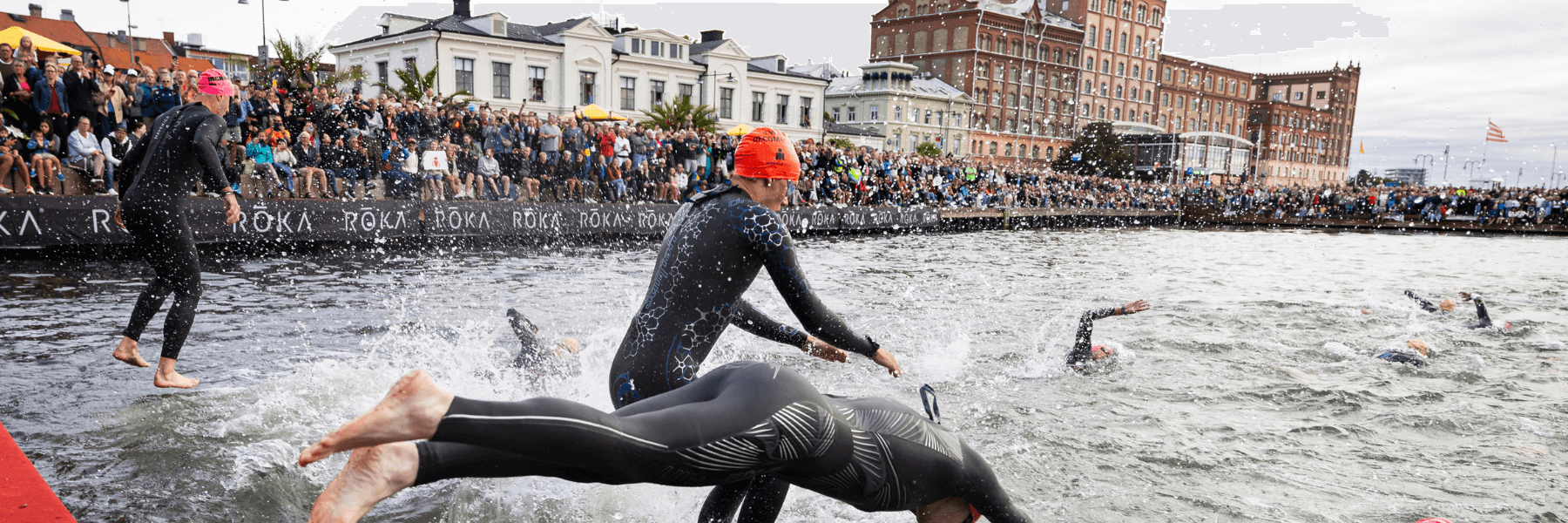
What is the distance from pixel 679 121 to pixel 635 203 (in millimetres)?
28068

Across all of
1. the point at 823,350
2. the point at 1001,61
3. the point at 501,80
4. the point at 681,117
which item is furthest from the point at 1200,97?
the point at 823,350

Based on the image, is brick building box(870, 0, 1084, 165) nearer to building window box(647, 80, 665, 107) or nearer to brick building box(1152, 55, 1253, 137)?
brick building box(1152, 55, 1253, 137)

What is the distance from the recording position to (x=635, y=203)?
19.6 meters

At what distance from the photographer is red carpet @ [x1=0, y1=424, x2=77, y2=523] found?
279 cm

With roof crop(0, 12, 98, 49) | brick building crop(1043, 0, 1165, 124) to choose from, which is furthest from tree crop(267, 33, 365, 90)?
brick building crop(1043, 0, 1165, 124)

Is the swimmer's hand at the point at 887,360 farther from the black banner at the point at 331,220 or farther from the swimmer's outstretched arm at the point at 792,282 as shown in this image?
the black banner at the point at 331,220

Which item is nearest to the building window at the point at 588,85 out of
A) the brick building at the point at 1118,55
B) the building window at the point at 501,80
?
the building window at the point at 501,80

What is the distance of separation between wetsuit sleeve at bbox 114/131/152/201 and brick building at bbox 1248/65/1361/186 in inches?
4949

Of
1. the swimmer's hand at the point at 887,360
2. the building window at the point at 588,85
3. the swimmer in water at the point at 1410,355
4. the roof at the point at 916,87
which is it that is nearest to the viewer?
the swimmer's hand at the point at 887,360

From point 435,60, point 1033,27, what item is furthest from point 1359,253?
point 1033,27

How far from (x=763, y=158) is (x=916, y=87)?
2867 inches

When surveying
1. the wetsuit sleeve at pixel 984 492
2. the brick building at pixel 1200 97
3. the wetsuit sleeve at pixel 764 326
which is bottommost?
the wetsuit sleeve at pixel 984 492

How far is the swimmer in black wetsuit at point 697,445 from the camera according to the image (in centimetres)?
204

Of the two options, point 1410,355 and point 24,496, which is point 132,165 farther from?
point 1410,355
